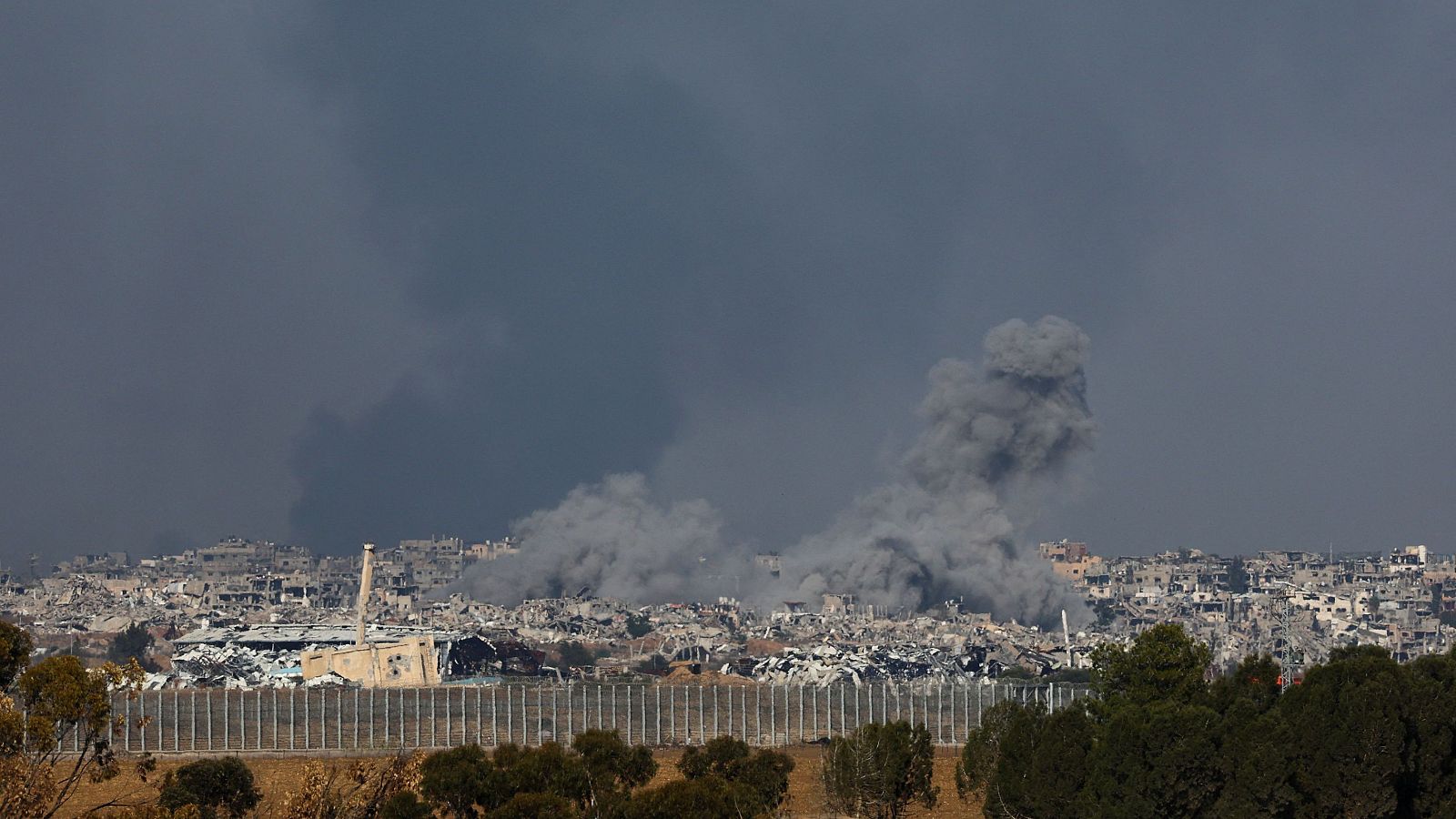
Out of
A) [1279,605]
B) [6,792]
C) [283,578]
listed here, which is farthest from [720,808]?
Result: [283,578]

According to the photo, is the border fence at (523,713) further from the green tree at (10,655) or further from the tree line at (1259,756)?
the green tree at (10,655)

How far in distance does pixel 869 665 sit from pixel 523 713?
82.4 ft

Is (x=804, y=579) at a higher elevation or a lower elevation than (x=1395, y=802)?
higher

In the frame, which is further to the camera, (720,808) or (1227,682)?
(1227,682)

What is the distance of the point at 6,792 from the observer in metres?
22.4

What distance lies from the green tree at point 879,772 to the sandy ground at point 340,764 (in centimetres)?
77

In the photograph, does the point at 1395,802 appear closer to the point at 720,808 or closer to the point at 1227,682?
the point at 1227,682

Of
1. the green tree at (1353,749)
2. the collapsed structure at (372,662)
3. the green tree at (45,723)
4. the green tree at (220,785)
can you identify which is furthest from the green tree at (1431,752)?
the collapsed structure at (372,662)

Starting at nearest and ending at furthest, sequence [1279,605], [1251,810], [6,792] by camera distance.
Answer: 1. [6,792]
2. [1251,810]
3. [1279,605]

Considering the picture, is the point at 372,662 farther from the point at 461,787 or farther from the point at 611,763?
the point at 461,787

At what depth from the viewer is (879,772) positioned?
4028 centimetres

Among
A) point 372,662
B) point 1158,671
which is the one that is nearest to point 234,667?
point 372,662

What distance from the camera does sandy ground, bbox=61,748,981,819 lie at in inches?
1668

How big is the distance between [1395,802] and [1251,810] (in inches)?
122
